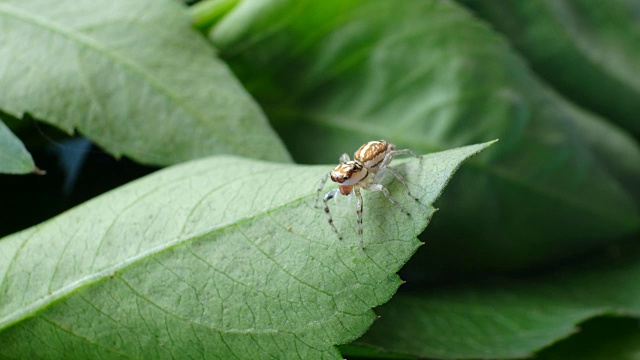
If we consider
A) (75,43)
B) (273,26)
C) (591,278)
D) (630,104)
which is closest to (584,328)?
(591,278)

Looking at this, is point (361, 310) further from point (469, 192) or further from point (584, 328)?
point (584, 328)

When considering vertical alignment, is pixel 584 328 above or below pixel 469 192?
below

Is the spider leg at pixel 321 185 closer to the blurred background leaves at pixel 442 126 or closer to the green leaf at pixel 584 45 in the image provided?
the blurred background leaves at pixel 442 126

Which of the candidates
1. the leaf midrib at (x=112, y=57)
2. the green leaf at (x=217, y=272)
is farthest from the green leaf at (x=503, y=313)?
the leaf midrib at (x=112, y=57)

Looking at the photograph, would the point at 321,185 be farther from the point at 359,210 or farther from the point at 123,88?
the point at 123,88

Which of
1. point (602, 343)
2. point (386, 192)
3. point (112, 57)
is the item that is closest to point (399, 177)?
point (386, 192)

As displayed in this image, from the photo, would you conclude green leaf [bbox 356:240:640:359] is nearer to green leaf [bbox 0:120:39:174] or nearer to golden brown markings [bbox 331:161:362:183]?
golden brown markings [bbox 331:161:362:183]
